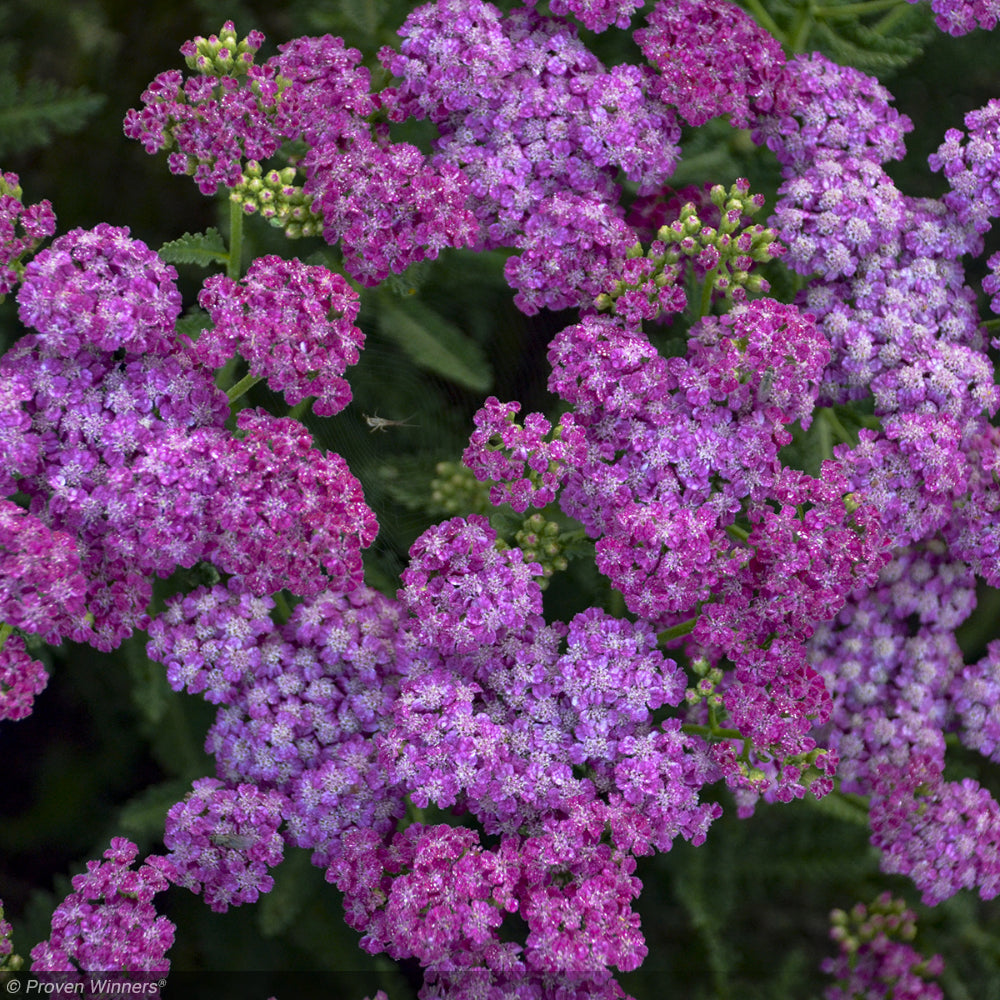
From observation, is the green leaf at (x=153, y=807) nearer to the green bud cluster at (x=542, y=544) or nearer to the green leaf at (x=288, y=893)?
the green leaf at (x=288, y=893)

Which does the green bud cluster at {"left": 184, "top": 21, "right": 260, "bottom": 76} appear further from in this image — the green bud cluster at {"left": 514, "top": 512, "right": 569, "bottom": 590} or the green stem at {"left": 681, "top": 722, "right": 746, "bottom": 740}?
the green stem at {"left": 681, "top": 722, "right": 746, "bottom": 740}

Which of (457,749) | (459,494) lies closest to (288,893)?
(457,749)

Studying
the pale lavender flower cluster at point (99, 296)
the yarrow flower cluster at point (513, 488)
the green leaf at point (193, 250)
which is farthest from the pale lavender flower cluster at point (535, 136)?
the pale lavender flower cluster at point (99, 296)

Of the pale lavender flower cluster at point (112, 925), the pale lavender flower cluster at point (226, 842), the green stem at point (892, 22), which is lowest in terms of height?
the pale lavender flower cluster at point (112, 925)

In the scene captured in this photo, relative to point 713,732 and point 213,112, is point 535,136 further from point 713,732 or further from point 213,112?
point 713,732

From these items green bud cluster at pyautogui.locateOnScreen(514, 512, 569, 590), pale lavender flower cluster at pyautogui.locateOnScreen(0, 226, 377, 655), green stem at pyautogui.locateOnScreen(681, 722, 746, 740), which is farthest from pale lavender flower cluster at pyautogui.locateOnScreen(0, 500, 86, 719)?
green stem at pyautogui.locateOnScreen(681, 722, 746, 740)

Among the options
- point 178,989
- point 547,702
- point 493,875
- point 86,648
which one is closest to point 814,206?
point 547,702

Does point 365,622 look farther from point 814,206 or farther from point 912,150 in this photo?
point 912,150

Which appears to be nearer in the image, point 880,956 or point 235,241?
point 235,241
